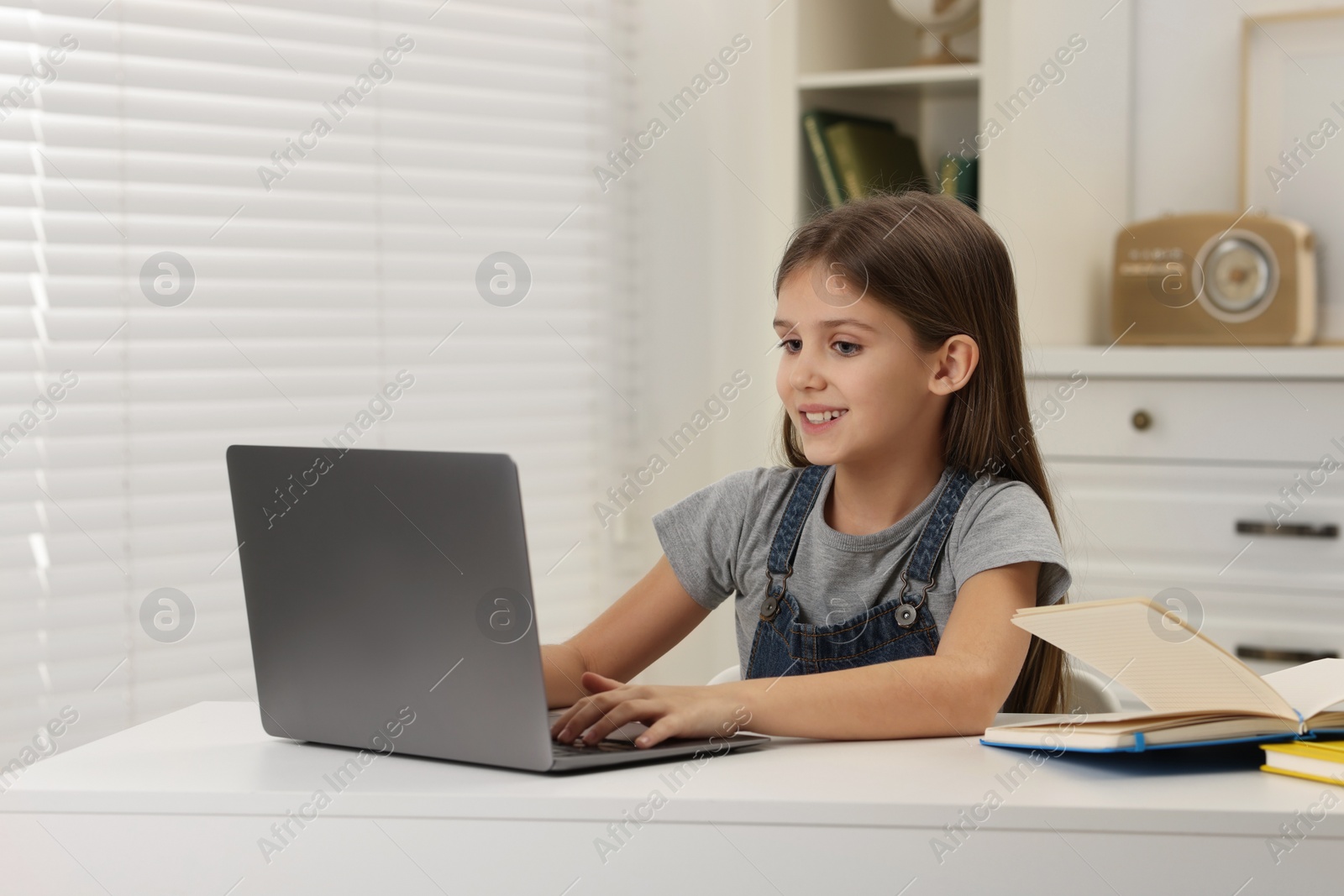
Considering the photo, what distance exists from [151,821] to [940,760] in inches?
19.7

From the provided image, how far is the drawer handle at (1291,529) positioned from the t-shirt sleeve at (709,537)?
1022mm

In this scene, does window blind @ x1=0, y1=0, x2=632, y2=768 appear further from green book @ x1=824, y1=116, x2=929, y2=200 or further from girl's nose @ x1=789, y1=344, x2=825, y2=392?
girl's nose @ x1=789, y1=344, x2=825, y2=392

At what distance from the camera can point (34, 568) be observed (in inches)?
67.5

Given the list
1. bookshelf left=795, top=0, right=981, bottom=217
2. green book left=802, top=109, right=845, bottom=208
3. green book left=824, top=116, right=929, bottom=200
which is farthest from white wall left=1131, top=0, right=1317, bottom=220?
green book left=802, top=109, right=845, bottom=208

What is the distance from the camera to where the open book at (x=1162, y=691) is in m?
0.76

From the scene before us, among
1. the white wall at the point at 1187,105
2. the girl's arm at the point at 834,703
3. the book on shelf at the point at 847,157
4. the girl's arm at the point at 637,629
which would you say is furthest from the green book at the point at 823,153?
the girl's arm at the point at 834,703

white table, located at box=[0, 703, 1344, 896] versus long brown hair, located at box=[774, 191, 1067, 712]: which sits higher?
long brown hair, located at box=[774, 191, 1067, 712]

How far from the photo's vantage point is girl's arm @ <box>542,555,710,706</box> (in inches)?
50.3

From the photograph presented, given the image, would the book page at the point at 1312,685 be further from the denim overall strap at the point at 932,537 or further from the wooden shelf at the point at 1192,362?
the wooden shelf at the point at 1192,362

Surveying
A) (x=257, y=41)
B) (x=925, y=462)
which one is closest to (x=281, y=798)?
(x=925, y=462)

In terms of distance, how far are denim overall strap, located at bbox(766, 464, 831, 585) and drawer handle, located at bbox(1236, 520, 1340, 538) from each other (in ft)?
3.19

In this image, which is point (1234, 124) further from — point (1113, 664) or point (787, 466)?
point (1113, 664)

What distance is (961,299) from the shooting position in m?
1.23

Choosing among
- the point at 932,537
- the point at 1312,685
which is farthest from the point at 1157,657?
the point at 932,537
